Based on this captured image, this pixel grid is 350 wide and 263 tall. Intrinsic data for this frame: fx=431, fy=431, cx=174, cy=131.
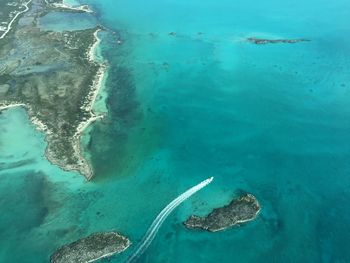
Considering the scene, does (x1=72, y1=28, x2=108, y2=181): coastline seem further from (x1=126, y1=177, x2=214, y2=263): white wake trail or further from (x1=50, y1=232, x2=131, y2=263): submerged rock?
(x1=126, y1=177, x2=214, y2=263): white wake trail

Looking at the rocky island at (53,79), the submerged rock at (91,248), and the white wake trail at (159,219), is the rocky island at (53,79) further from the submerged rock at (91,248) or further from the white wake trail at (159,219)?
the white wake trail at (159,219)

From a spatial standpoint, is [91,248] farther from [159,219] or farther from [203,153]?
[203,153]

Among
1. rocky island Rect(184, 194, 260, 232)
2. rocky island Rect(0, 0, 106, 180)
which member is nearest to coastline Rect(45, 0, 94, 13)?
rocky island Rect(0, 0, 106, 180)

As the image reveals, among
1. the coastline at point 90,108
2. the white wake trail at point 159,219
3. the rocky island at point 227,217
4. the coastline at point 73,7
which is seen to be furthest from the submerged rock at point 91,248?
the coastline at point 73,7

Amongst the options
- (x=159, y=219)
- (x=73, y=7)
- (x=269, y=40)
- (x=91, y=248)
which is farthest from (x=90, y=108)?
(x=73, y=7)

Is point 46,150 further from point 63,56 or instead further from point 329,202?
point 329,202

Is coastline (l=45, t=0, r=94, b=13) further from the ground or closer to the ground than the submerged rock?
further from the ground

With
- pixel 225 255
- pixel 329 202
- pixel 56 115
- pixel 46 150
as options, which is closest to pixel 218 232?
pixel 225 255
